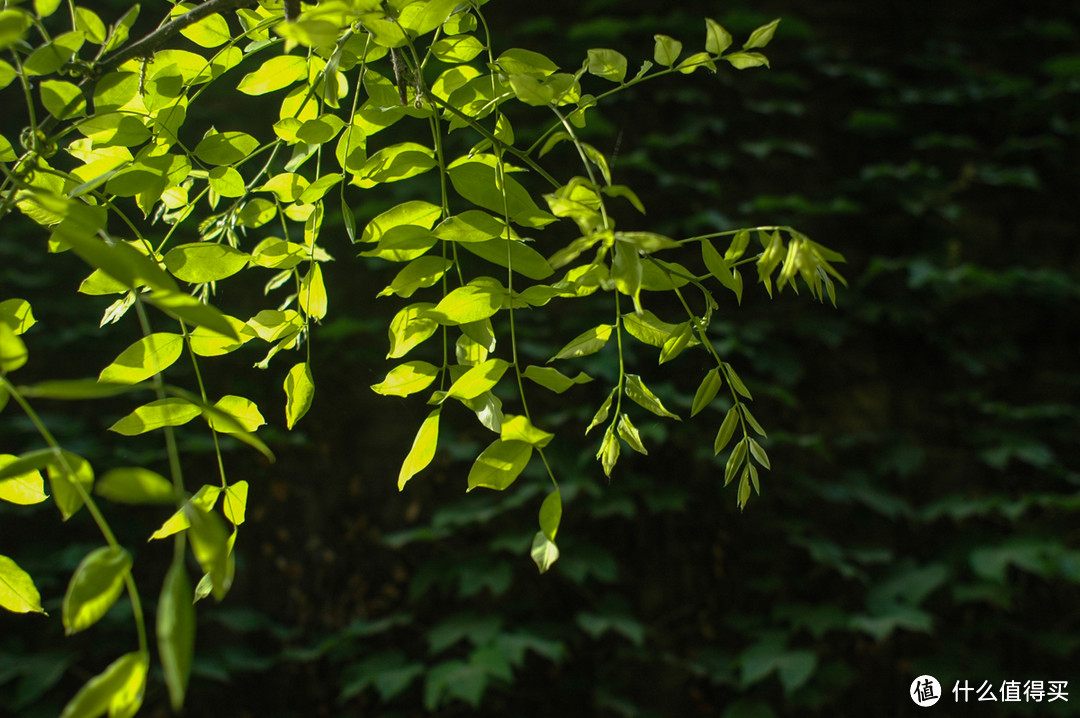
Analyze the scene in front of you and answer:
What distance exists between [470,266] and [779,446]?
0.75 metres

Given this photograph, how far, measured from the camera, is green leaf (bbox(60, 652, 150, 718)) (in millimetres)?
201

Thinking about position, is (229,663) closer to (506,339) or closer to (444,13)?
(506,339)

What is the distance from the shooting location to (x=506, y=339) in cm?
162

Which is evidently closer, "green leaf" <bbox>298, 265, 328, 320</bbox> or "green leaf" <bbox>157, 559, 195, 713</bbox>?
"green leaf" <bbox>157, 559, 195, 713</bbox>

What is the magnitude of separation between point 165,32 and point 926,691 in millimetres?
1644

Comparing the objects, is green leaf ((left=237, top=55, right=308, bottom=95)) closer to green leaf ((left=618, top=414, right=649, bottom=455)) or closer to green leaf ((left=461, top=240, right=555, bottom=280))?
green leaf ((left=461, top=240, right=555, bottom=280))

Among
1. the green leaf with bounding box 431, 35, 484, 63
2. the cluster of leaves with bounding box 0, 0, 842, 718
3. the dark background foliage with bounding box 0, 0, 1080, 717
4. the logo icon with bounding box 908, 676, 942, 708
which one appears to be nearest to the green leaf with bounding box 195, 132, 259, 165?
the cluster of leaves with bounding box 0, 0, 842, 718

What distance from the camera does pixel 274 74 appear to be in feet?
1.29

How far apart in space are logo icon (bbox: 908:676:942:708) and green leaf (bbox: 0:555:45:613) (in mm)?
1590

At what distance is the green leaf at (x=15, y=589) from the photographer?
0.31 metres

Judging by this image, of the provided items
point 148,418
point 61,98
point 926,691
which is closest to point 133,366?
point 148,418

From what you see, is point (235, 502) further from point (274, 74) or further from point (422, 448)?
point (274, 74)

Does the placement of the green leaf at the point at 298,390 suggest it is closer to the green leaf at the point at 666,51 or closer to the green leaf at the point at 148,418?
the green leaf at the point at 148,418

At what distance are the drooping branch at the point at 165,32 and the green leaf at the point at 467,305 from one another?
176 mm
